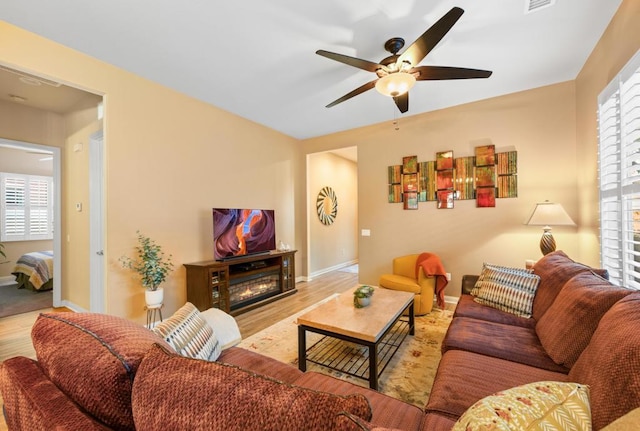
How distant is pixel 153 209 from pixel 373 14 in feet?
9.96

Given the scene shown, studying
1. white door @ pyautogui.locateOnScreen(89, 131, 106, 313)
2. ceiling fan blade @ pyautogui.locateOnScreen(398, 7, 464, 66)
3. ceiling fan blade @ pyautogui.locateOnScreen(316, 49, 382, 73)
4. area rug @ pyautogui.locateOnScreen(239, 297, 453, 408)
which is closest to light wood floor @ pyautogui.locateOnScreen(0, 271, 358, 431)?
area rug @ pyautogui.locateOnScreen(239, 297, 453, 408)

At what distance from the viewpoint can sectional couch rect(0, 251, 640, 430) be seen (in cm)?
53

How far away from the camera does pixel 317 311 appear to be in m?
→ 2.34

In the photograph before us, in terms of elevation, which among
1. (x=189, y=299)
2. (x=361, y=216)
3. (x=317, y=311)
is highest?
(x=361, y=216)

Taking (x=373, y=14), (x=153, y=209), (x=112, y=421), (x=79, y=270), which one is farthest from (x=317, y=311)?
(x=79, y=270)

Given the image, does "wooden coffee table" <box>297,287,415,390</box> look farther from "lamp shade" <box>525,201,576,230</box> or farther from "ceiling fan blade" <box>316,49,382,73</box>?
"ceiling fan blade" <box>316,49,382,73</box>

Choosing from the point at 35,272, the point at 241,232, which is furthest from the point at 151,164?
the point at 35,272

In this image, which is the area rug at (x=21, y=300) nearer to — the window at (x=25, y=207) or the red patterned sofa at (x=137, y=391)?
the window at (x=25, y=207)

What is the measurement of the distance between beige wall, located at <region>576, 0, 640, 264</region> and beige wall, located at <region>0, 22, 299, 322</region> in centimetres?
424

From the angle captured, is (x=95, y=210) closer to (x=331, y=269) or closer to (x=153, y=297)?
(x=153, y=297)

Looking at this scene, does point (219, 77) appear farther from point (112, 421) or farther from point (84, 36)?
point (112, 421)

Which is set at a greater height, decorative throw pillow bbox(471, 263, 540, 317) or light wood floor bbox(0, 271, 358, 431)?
decorative throw pillow bbox(471, 263, 540, 317)

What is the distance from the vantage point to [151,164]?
313cm

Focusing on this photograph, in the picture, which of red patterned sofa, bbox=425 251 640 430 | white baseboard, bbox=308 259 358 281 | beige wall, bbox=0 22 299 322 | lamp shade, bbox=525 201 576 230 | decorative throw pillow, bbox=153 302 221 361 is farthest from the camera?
white baseboard, bbox=308 259 358 281
